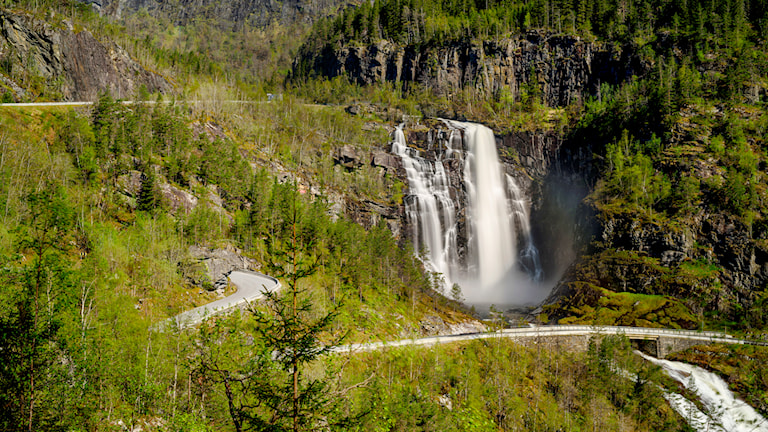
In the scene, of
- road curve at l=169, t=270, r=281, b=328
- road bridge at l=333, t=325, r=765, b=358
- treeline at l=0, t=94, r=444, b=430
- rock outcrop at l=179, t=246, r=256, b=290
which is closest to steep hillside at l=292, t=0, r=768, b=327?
road bridge at l=333, t=325, r=765, b=358

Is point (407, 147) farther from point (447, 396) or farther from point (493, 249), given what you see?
point (447, 396)

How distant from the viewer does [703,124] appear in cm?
7900

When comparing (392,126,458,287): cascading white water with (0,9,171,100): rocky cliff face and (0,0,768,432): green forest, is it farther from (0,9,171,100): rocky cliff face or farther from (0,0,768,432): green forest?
(0,9,171,100): rocky cliff face

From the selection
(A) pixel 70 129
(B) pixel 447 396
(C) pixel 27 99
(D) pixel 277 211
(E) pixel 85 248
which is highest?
(C) pixel 27 99

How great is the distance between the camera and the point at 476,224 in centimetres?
9162

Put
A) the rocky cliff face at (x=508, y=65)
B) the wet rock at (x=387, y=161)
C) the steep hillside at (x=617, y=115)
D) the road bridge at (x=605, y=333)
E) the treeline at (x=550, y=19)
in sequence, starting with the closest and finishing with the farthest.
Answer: the road bridge at (x=605, y=333), the steep hillside at (x=617, y=115), the wet rock at (x=387, y=161), the treeline at (x=550, y=19), the rocky cliff face at (x=508, y=65)

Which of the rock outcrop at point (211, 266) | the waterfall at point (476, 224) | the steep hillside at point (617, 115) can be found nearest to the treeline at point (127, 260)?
the rock outcrop at point (211, 266)

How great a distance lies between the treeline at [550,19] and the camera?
104m

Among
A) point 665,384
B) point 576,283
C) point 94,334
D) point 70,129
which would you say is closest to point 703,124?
point 576,283

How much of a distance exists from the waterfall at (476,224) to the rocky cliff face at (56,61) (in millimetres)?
63085

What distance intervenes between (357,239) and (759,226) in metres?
64.6

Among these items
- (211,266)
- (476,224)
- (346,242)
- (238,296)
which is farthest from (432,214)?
(238,296)

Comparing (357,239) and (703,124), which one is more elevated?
(703,124)

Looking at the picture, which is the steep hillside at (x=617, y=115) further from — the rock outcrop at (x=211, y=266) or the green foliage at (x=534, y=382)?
the rock outcrop at (x=211, y=266)
